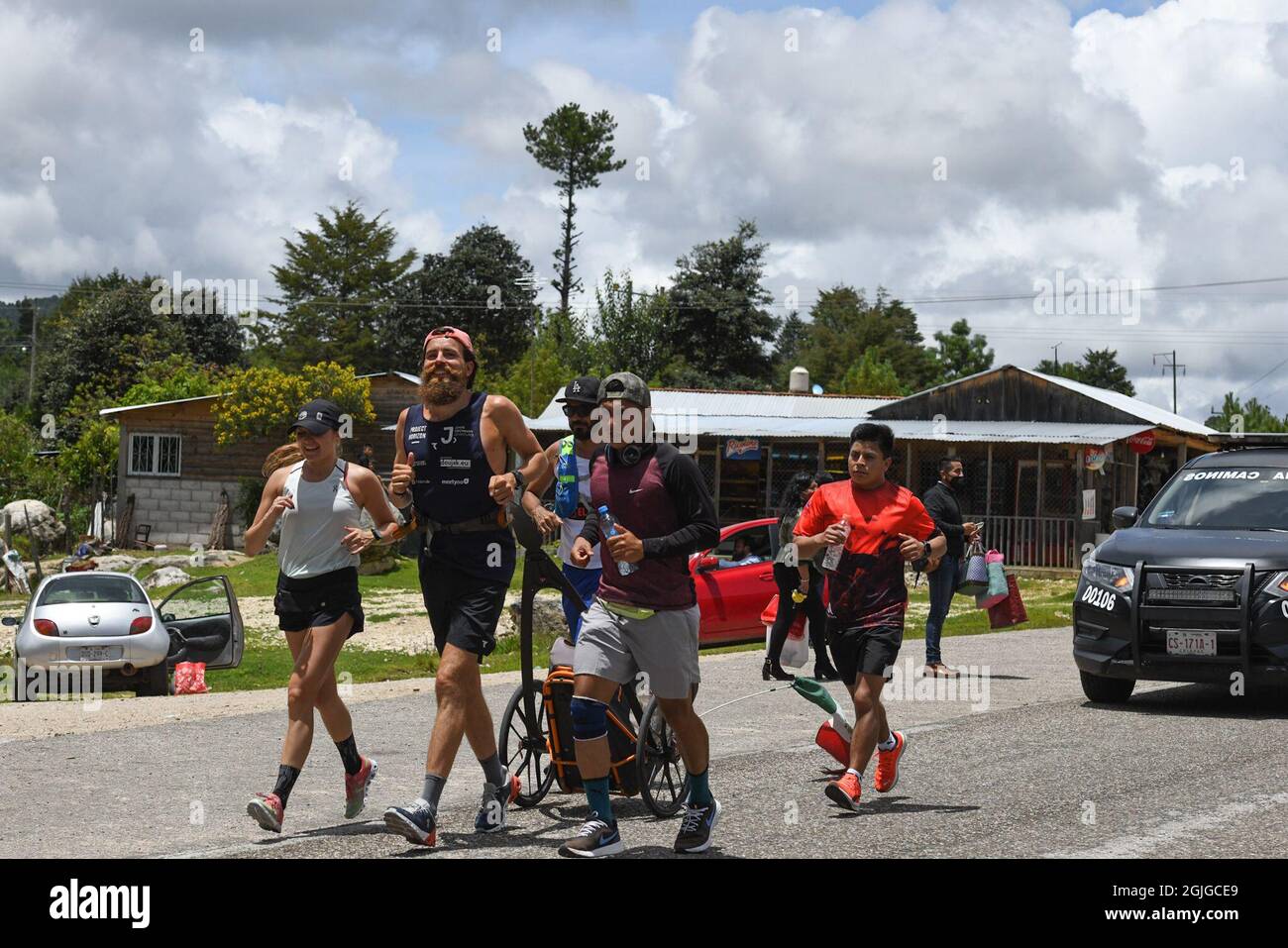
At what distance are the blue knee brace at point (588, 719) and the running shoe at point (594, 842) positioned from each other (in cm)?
34

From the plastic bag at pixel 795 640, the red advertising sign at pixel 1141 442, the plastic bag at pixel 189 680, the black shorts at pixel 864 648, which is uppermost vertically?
the red advertising sign at pixel 1141 442

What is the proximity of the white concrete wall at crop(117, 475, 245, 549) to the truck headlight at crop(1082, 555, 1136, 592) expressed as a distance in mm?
33260

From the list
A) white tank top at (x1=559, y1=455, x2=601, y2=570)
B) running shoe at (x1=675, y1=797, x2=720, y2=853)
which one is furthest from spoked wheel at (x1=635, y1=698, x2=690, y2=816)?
white tank top at (x1=559, y1=455, x2=601, y2=570)

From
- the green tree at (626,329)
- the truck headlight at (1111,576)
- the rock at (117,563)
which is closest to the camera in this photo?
the truck headlight at (1111,576)

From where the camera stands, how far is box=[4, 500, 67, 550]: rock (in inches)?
1497

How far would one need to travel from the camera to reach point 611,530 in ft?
20.7

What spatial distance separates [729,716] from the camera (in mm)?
11180

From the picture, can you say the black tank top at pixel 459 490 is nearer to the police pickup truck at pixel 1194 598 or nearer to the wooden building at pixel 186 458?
the police pickup truck at pixel 1194 598

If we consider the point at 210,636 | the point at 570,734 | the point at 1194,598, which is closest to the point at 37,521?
the point at 210,636

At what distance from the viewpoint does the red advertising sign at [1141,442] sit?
33.5m

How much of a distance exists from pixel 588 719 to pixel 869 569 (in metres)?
2.09

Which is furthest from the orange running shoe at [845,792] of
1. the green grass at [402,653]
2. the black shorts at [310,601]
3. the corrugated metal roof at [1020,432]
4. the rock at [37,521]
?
the rock at [37,521]
